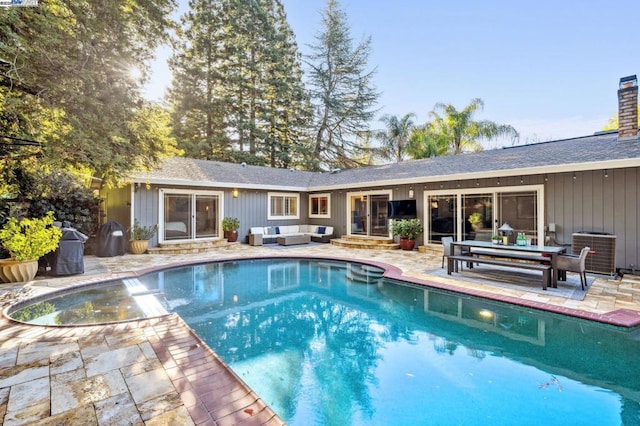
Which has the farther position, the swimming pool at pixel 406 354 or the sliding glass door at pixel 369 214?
the sliding glass door at pixel 369 214

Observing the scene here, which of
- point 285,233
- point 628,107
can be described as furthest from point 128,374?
point 628,107

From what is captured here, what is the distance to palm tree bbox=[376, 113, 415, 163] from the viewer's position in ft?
64.9

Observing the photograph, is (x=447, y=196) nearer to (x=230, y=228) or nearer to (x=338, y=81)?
(x=230, y=228)

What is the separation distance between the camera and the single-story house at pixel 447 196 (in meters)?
7.48

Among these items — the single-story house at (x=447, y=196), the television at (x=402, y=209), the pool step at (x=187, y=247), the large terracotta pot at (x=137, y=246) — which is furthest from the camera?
the television at (x=402, y=209)

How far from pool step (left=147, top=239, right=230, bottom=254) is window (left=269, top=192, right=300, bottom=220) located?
3.04 m

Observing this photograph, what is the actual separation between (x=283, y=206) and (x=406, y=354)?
1165 centimetres

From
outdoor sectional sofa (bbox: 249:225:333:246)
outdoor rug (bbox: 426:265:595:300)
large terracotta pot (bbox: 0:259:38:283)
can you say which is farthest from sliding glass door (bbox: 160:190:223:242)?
outdoor rug (bbox: 426:265:595:300)

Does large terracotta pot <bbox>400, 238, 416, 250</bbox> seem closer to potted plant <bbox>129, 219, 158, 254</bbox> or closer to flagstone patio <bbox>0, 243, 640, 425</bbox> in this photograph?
flagstone patio <bbox>0, 243, 640, 425</bbox>

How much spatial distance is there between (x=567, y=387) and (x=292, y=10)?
29.1 m

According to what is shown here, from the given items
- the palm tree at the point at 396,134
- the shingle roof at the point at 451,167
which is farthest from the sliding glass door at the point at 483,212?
the palm tree at the point at 396,134

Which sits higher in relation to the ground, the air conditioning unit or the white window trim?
→ the white window trim

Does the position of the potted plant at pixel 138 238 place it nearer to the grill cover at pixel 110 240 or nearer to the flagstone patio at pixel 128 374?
the grill cover at pixel 110 240

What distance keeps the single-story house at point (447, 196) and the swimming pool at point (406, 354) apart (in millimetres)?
4215
